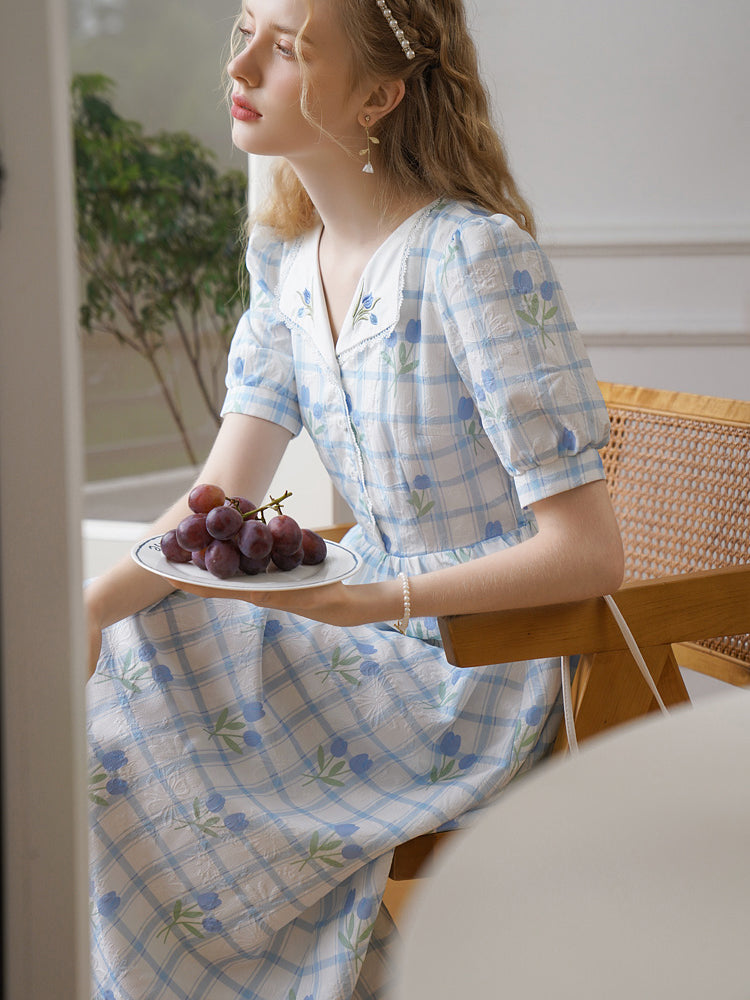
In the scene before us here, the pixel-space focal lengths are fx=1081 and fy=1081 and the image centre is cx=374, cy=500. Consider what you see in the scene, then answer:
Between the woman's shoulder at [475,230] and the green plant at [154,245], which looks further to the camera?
the green plant at [154,245]

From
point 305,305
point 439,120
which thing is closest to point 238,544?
point 305,305

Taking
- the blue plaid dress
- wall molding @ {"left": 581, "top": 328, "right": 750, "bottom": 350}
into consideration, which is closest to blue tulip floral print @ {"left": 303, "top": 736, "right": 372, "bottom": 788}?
the blue plaid dress

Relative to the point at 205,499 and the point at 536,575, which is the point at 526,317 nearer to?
the point at 536,575

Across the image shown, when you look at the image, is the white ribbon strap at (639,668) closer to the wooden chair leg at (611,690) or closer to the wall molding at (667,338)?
the wooden chair leg at (611,690)

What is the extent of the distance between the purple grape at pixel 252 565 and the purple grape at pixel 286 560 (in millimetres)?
11

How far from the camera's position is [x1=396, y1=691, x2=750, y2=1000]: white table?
352mm

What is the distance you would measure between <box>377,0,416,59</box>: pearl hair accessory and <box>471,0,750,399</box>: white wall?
1.21 metres

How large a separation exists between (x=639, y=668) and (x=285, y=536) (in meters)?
0.40

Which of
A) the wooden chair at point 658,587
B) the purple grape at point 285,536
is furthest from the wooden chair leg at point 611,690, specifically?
the purple grape at point 285,536

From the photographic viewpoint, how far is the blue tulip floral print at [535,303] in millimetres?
1171

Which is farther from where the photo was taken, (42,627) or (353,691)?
(353,691)

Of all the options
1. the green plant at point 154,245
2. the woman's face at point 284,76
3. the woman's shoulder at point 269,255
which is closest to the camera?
the woman's face at point 284,76

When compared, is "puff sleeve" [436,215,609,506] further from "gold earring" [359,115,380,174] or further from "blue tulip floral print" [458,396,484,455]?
"gold earring" [359,115,380,174]

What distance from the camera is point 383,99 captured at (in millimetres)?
1292
